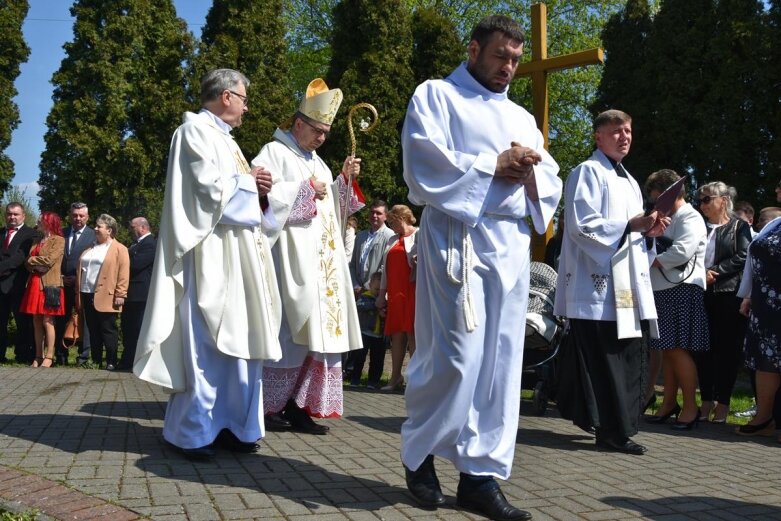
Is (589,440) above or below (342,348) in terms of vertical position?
below

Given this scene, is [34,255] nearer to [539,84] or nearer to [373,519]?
[539,84]

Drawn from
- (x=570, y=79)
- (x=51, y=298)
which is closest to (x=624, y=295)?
(x=51, y=298)

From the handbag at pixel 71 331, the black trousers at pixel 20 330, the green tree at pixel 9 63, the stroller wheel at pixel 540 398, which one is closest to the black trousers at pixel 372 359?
the stroller wheel at pixel 540 398

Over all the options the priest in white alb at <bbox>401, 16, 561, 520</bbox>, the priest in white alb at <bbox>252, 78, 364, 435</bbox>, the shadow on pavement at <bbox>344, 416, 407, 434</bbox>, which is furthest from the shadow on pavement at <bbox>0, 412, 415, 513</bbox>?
the shadow on pavement at <bbox>344, 416, 407, 434</bbox>

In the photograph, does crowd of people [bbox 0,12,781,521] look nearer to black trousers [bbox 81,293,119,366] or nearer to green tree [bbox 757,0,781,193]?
black trousers [bbox 81,293,119,366]

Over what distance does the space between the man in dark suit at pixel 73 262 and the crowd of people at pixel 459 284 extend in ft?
21.1

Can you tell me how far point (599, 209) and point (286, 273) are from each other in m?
2.23

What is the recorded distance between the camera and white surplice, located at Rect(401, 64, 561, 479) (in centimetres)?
383

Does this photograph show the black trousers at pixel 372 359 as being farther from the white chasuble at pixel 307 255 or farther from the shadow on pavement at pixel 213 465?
the shadow on pavement at pixel 213 465

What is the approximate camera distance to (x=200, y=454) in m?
4.68

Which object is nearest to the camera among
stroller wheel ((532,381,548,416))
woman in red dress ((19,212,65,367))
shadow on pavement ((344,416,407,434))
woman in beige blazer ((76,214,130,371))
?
shadow on pavement ((344,416,407,434))

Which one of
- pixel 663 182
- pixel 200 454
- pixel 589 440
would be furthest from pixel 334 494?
pixel 663 182

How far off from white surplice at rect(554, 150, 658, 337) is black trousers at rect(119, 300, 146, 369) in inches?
263

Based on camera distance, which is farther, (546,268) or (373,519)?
(546,268)
